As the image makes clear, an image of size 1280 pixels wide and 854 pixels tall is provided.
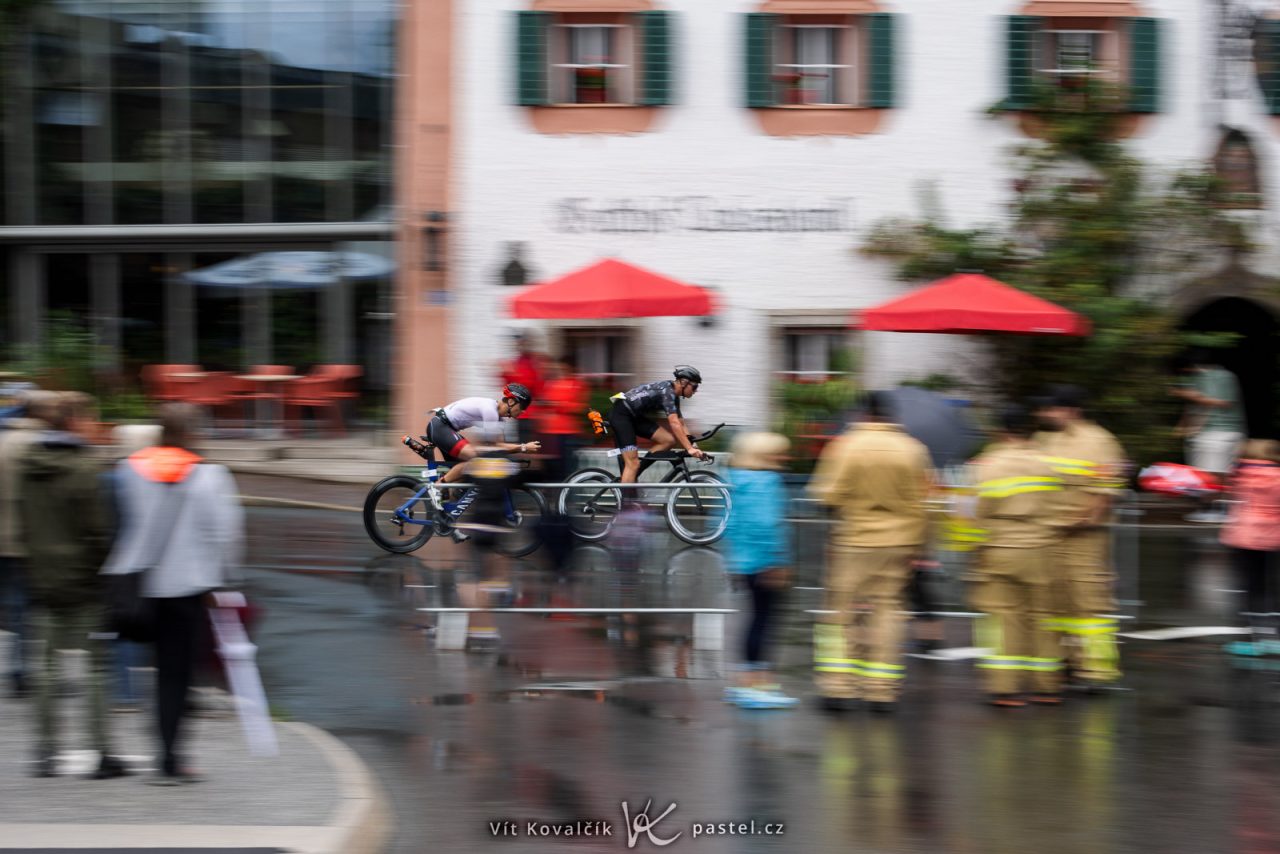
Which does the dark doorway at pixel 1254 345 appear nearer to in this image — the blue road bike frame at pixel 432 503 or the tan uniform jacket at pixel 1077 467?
the blue road bike frame at pixel 432 503

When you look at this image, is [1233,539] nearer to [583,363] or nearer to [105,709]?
[105,709]

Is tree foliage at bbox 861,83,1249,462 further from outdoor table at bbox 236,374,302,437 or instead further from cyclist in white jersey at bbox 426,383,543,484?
outdoor table at bbox 236,374,302,437

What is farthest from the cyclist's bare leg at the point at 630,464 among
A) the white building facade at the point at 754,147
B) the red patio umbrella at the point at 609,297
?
the white building facade at the point at 754,147

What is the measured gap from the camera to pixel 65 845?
6.19 m

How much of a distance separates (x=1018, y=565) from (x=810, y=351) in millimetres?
9840

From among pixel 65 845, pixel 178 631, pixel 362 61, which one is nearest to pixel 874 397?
pixel 178 631

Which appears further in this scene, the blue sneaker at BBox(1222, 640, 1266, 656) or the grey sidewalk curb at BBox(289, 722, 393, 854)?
the blue sneaker at BBox(1222, 640, 1266, 656)

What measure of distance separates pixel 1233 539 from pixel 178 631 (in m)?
6.87

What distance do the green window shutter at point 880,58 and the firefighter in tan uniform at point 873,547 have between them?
33.3ft

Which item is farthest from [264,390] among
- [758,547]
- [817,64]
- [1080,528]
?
[1080,528]

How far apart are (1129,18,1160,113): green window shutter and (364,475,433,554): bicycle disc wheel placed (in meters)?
9.84

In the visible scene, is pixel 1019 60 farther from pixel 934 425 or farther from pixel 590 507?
pixel 590 507

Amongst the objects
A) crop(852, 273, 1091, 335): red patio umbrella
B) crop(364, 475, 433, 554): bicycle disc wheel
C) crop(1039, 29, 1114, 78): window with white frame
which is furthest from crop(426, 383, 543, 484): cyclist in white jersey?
crop(1039, 29, 1114, 78): window with white frame

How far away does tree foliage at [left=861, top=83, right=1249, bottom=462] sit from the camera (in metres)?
17.1
